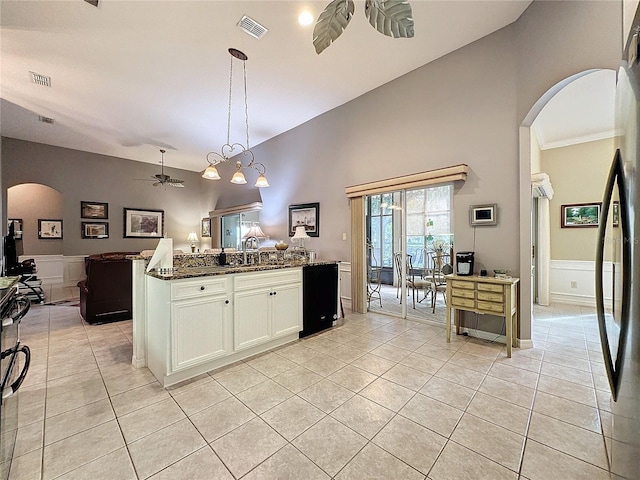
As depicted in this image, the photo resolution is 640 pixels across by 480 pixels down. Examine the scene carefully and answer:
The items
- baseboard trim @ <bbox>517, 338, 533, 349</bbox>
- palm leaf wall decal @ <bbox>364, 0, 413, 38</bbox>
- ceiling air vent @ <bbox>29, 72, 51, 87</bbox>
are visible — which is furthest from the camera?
ceiling air vent @ <bbox>29, 72, 51, 87</bbox>

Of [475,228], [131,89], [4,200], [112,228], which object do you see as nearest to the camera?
[475,228]

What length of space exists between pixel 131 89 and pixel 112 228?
482 centimetres

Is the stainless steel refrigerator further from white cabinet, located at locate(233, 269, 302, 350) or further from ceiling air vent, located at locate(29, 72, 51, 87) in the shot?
ceiling air vent, located at locate(29, 72, 51, 87)

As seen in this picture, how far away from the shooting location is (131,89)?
422cm

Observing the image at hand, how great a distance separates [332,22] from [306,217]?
14.2ft

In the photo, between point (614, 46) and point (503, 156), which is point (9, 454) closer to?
point (503, 156)

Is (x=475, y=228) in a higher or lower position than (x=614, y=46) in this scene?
lower

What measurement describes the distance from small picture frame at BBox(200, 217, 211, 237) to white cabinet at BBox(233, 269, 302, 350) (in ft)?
21.4

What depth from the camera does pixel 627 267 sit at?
3.15 feet

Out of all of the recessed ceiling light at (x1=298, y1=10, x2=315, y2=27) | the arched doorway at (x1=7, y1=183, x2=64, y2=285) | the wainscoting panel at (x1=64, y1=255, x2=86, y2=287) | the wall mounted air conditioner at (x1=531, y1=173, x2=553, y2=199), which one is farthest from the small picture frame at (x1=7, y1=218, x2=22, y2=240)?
the wall mounted air conditioner at (x1=531, y1=173, x2=553, y2=199)

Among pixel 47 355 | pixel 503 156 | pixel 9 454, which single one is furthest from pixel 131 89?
pixel 503 156

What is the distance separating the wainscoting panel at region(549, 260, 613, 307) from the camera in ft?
15.4

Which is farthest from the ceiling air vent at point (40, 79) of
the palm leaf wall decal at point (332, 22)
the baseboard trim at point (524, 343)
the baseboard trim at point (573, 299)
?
the baseboard trim at point (573, 299)

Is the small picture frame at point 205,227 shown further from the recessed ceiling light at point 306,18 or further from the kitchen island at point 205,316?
the recessed ceiling light at point 306,18
